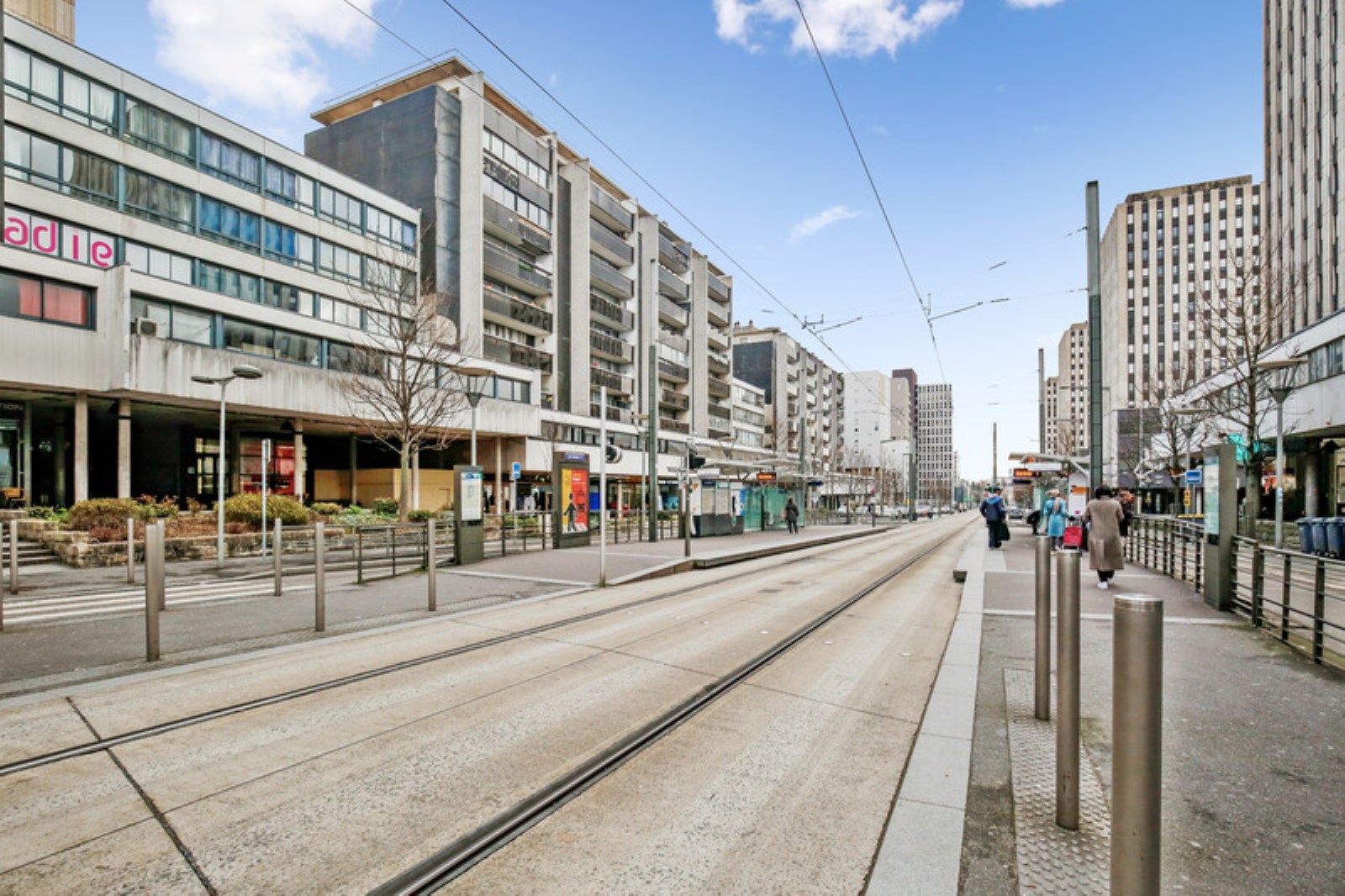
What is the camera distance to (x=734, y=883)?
9.45 feet

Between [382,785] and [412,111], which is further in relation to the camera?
[412,111]

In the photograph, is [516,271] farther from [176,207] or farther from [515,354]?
[176,207]

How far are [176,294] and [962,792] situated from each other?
32.0 m

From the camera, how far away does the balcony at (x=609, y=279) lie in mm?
54406

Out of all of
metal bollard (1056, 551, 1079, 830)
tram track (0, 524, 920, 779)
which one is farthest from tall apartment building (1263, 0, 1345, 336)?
metal bollard (1056, 551, 1079, 830)

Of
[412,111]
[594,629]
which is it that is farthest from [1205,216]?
[594,629]

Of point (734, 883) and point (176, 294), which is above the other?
point (176, 294)

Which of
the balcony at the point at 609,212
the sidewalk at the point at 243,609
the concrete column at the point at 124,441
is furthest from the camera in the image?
the balcony at the point at 609,212

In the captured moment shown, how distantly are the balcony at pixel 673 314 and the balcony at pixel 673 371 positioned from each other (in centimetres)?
402

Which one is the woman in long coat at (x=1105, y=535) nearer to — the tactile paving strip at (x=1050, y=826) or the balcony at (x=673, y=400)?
the tactile paving strip at (x=1050, y=826)

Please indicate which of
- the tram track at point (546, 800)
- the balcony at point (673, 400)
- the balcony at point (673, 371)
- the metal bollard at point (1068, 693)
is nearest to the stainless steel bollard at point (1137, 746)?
the metal bollard at point (1068, 693)

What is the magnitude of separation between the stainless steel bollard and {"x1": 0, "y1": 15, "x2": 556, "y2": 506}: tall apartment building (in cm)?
2955

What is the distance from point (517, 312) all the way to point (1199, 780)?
1766 inches

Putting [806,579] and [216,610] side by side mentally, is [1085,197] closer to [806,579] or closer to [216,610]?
[806,579]
